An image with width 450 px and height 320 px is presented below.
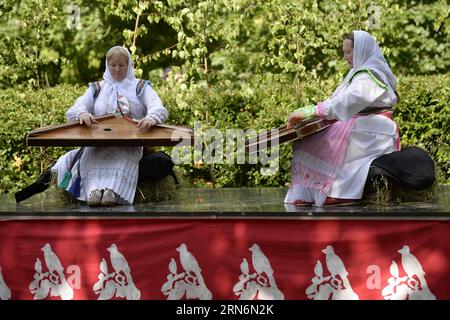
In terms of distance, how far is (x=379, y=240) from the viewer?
4.77m

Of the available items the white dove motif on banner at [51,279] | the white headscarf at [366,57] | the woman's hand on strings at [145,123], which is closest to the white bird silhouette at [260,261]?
the white dove motif on banner at [51,279]

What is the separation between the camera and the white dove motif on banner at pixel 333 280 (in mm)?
4801

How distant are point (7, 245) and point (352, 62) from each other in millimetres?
2437

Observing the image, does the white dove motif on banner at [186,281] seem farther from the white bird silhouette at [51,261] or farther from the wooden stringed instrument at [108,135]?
the wooden stringed instrument at [108,135]

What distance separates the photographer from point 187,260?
194 inches

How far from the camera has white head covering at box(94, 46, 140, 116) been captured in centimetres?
595

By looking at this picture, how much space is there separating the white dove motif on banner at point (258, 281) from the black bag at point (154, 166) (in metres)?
1.25

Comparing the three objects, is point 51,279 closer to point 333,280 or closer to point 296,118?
point 333,280

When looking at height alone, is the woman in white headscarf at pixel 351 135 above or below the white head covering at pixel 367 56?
below

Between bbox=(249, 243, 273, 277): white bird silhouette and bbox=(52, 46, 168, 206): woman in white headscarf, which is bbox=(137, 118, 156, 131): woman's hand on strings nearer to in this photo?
bbox=(52, 46, 168, 206): woman in white headscarf

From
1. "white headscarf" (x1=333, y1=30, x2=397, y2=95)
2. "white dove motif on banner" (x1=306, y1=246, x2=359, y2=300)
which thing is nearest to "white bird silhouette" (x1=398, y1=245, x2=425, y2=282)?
"white dove motif on banner" (x1=306, y1=246, x2=359, y2=300)

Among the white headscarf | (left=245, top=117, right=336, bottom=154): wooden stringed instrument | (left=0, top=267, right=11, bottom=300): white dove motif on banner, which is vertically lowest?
(left=0, top=267, right=11, bottom=300): white dove motif on banner

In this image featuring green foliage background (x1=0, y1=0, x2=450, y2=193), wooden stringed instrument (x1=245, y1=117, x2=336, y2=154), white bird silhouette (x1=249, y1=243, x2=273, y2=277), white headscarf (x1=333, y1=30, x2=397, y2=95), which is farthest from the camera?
green foliage background (x1=0, y1=0, x2=450, y2=193)

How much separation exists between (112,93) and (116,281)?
1.52m
